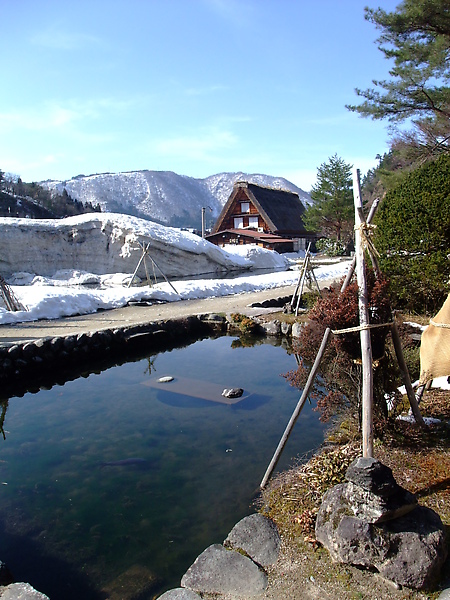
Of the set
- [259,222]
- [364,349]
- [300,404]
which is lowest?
[300,404]

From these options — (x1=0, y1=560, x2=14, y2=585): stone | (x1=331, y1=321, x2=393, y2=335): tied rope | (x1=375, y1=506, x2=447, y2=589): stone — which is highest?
(x1=331, y1=321, x2=393, y2=335): tied rope

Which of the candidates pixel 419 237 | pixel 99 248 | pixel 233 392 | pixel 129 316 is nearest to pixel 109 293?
pixel 129 316

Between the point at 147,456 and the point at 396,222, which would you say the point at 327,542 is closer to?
the point at 147,456

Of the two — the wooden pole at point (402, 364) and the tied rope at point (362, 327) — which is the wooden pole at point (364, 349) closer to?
the tied rope at point (362, 327)

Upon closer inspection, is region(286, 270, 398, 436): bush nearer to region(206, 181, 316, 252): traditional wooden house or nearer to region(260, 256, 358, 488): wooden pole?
region(260, 256, 358, 488): wooden pole

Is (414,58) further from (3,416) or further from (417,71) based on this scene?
(3,416)

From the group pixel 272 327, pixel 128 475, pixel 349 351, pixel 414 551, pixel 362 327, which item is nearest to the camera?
pixel 414 551

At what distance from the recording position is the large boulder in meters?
2.89

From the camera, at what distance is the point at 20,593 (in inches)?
123

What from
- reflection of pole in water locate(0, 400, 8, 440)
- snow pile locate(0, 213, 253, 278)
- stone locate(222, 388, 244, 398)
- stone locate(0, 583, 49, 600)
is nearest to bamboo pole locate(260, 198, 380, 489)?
stone locate(0, 583, 49, 600)

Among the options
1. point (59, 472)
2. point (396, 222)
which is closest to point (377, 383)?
point (59, 472)

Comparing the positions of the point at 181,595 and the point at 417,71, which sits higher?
the point at 417,71

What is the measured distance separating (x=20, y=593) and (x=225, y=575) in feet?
4.71

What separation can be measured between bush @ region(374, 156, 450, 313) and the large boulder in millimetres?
6190
